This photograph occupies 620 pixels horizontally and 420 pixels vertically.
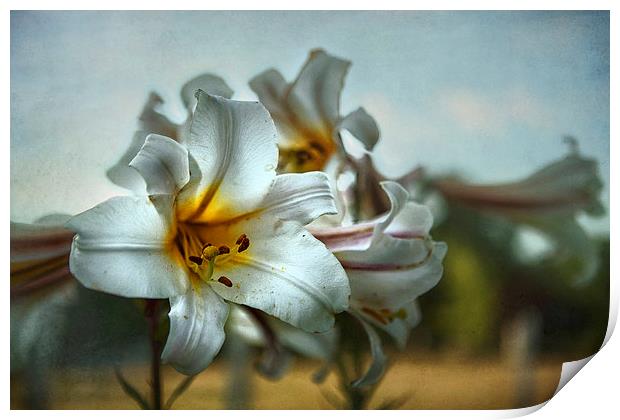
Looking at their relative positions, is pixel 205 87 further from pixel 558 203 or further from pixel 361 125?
pixel 558 203

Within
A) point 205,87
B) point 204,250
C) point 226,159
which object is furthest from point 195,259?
point 205,87

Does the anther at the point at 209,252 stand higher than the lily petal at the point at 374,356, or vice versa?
the anther at the point at 209,252

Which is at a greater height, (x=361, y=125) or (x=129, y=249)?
(x=361, y=125)

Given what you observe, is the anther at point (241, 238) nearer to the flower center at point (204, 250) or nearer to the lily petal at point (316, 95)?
the flower center at point (204, 250)

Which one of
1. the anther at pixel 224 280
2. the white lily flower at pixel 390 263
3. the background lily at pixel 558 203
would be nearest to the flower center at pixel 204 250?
the anther at pixel 224 280

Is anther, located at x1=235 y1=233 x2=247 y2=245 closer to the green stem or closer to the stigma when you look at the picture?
the stigma
